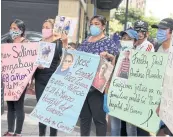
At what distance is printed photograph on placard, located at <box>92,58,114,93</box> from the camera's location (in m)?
4.71

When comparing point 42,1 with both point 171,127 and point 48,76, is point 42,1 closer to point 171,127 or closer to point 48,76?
point 48,76

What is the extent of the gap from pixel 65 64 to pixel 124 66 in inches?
29.4

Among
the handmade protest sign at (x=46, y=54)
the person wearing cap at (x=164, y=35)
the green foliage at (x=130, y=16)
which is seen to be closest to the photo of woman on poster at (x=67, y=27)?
the handmade protest sign at (x=46, y=54)

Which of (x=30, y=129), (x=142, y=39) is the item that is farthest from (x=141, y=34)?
(x=30, y=129)

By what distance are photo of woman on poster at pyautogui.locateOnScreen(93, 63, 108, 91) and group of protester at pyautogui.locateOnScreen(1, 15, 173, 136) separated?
82 mm

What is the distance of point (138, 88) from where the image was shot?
15.0 ft

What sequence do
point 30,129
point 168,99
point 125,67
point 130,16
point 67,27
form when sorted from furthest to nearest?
point 130,16, point 30,129, point 67,27, point 125,67, point 168,99

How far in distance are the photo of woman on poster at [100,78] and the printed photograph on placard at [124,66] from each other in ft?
0.52

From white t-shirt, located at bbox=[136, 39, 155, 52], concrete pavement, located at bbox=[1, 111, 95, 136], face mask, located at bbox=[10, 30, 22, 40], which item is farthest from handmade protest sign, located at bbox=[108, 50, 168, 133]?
A: face mask, located at bbox=[10, 30, 22, 40]

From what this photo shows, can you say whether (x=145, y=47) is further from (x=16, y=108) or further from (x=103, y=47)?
(x=16, y=108)

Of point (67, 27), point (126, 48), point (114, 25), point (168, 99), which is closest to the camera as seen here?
point (168, 99)

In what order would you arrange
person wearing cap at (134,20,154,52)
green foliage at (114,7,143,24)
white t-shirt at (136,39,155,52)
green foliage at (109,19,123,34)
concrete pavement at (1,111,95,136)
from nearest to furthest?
1. white t-shirt at (136,39,155,52)
2. person wearing cap at (134,20,154,52)
3. concrete pavement at (1,111,95,136)
4. green foliage at (109,19,123,34)
5. green foliage at (114,7,143,24)

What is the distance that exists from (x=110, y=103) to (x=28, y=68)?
1190mm

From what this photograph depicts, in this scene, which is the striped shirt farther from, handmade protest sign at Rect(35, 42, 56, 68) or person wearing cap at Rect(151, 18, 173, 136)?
handmade protest sign at Rect(35, 42, 56, 68)
